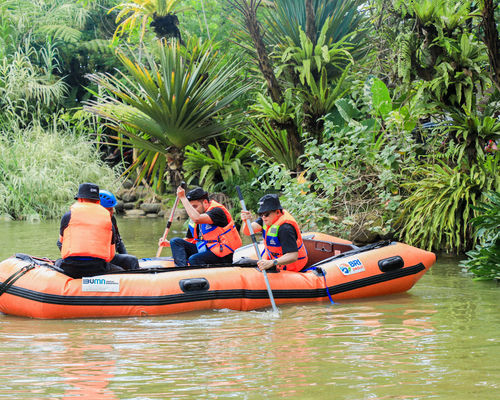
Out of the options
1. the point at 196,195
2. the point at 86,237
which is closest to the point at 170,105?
the point at 196,195

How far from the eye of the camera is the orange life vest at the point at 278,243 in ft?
23.4

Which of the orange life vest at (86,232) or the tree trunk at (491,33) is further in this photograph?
the tree trunk at (491,33)

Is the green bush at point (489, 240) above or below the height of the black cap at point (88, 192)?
below

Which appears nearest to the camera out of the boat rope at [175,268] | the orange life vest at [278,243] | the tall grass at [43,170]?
the boat rope at [175,268]

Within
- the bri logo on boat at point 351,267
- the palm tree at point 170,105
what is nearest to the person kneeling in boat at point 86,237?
the bri logo on boat at point 351,267

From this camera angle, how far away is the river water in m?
3.99

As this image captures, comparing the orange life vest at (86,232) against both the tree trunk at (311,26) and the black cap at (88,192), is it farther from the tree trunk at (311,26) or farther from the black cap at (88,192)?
the tree trunk at (311,26)

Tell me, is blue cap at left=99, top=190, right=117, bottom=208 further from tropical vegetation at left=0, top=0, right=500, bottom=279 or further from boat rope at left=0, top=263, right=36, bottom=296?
tropical vegetation at left=0, top=0, right=500, bottom=279

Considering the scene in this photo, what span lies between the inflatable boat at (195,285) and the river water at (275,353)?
15 cm

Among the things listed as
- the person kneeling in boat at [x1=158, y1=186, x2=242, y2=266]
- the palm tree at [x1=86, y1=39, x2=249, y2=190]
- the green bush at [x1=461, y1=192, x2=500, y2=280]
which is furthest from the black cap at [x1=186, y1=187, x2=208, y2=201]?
the palm tree at [x1=86, y1=39, x2=249, y2=190]

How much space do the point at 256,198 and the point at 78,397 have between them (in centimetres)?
1081

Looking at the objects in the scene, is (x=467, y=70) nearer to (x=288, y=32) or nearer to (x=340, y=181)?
(x=340, y=181)

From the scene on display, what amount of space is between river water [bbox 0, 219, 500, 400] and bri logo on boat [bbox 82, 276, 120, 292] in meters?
0.30

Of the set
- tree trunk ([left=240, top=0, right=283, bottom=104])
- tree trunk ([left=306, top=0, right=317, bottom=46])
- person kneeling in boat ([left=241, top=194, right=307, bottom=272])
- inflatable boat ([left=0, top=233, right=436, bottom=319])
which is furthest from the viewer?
tree trunk ([left=306, top=0, right=317, bottom=46])
